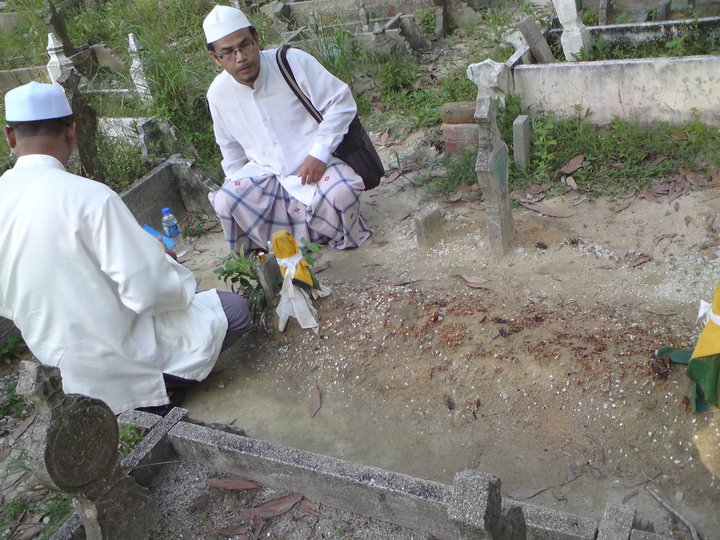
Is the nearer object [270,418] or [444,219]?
[270,418]

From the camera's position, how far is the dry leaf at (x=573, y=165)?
17.1 ft

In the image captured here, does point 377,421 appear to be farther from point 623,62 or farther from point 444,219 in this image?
point 623,62

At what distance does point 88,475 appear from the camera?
245 cm

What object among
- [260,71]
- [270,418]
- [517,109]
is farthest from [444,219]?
[270,418]

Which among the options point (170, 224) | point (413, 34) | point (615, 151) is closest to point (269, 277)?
point (170, 224)

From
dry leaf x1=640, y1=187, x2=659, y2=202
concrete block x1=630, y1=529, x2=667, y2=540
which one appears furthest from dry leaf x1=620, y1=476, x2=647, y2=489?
dry leaf x1=640, y1=187, x2=659, y2=202

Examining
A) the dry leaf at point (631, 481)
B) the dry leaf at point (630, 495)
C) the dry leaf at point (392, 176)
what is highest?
the dry leaf at point (392, 176)

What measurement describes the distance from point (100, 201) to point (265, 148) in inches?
72.6

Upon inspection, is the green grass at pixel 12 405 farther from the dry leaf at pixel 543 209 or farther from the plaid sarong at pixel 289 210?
the dry leaf at pixel 543 209

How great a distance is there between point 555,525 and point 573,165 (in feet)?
11.4

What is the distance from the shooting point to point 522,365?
11.5 ft

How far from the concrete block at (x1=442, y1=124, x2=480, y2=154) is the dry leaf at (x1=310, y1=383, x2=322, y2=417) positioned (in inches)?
105

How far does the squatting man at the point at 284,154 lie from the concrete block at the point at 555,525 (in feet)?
9.18

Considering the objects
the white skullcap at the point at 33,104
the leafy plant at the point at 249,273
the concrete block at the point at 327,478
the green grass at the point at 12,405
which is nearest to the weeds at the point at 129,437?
the concrete block at the point at 327,478
